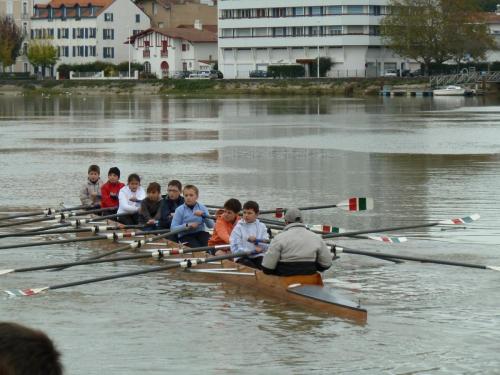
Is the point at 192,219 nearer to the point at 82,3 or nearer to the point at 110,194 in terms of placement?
the point at 110,194

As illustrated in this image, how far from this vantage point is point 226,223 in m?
14.1

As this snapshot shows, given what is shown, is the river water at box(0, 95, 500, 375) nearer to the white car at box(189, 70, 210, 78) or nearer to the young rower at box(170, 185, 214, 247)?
the young rower at box(170, 185, 214, 247)

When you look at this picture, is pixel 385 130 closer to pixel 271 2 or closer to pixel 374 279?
pixel 374 279

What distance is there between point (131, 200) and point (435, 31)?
82154 mm

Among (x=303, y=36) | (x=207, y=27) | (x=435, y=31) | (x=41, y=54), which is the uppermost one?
(x=207, y=27)

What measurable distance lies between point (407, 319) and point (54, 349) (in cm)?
883

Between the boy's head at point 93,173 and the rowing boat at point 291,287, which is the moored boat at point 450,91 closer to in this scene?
the boy's head at point 93,173

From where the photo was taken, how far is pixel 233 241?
13344 mm

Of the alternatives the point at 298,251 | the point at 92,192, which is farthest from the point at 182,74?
the point at 298,251

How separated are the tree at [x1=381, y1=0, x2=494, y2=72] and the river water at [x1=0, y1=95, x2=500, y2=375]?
51958mm

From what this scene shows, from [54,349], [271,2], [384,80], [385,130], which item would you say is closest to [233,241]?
[54,349]

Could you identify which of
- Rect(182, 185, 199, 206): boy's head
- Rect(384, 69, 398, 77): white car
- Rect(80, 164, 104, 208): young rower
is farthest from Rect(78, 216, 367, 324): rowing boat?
Rect(384, 69, 398, 77): white car

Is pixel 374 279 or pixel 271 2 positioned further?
pixel 271 2

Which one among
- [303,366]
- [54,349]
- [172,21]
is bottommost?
[303,366]
